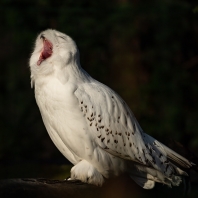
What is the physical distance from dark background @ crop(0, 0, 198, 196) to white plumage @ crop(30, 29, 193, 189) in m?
4.02

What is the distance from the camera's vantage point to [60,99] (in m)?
4.27

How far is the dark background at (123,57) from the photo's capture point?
884cm

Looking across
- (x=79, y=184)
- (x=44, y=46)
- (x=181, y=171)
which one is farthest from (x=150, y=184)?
(x=44, y=46)

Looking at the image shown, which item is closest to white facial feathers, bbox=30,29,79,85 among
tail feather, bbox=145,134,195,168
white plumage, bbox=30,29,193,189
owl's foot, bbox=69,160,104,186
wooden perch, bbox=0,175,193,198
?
white plumage, bbox=30,29,193,189

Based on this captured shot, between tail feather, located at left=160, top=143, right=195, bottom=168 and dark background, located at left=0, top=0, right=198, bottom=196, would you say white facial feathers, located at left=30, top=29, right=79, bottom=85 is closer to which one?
tail feather, located at left=160, top=143, right=195, bottom=168

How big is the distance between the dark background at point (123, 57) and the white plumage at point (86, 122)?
402cm

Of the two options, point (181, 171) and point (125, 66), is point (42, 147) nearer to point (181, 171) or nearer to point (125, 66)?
point (125, 66)

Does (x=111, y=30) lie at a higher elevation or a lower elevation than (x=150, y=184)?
higher

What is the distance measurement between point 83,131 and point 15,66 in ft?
17.5

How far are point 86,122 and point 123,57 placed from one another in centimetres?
498

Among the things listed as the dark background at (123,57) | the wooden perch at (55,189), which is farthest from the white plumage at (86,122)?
the dark background at (123,57)

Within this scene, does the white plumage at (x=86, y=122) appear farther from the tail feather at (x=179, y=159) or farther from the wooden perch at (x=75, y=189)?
the wooden perch at (x=75, y=189)

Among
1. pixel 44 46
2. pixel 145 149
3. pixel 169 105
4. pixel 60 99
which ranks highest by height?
pixel 44 46

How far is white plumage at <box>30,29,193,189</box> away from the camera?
4320 mm
